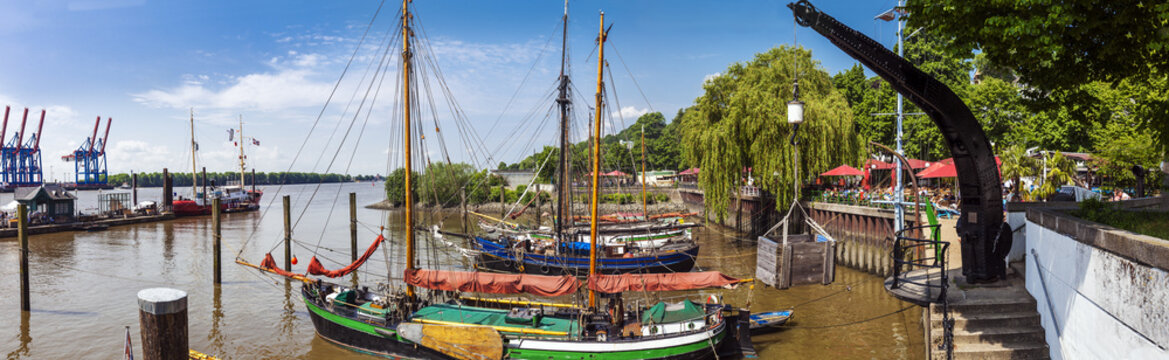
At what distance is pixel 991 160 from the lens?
10.5 metres

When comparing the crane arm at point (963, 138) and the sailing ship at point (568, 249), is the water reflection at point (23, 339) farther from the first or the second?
the crane arm at point (963, 138)

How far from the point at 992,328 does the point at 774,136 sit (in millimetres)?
21199

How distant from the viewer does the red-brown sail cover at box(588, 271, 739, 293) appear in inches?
621

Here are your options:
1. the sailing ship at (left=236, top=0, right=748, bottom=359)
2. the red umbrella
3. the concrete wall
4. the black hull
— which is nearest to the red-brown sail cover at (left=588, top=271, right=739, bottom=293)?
the sailing ship at (left=236, top=0, right=748, bottom=359)

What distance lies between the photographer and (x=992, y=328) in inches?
385

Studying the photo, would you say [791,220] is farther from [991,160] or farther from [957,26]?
[957,26]

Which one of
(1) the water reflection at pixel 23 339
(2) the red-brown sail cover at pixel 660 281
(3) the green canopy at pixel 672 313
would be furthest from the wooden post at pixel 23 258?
(3) the green canopy at pixel 672 313

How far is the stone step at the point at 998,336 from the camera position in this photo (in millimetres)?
9641

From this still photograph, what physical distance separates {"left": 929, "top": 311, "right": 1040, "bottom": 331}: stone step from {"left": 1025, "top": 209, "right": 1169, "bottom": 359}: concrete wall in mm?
233

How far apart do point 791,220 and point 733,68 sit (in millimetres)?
11150

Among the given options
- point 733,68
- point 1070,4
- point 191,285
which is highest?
point 733,68

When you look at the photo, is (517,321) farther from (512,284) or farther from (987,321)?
(987,321)

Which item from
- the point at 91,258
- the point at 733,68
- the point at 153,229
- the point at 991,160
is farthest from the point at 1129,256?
the point at 153,229

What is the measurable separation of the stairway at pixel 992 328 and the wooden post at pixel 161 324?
1141 centimetres
